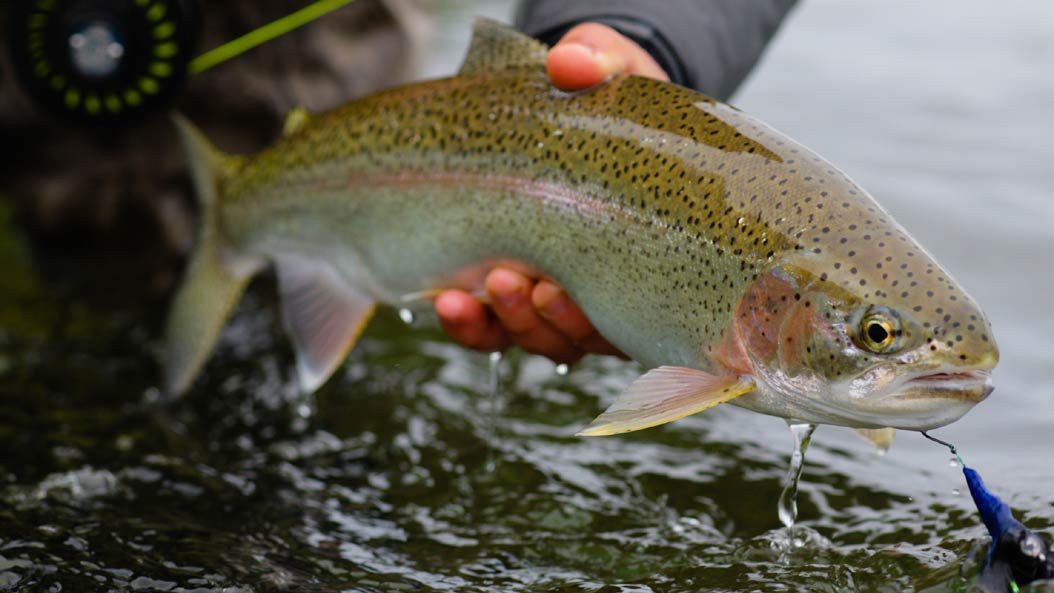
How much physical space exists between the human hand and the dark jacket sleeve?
0.09 m

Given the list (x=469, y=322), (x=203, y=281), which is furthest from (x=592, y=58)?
(x=203, y=281)

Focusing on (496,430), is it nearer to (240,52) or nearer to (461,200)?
(461,200)

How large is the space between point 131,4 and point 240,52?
85cm

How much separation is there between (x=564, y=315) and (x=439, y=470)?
2.12ft

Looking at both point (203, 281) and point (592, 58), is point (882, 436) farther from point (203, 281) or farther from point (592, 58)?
point (203, 281)

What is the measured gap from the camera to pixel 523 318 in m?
2.89

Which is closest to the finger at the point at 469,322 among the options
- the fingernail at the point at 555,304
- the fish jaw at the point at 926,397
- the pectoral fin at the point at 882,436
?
the fingernail at the point at 555,304

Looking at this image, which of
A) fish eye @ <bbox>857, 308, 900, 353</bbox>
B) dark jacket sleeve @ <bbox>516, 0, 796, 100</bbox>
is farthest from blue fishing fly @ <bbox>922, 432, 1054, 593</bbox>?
dark jacket sleeve @ <bbox>516, 0, 796, 100</bbox>

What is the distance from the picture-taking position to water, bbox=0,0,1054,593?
99.8 inches

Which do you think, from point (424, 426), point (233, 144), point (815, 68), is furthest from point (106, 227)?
point (815, 68)

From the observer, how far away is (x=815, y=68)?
7.18 meters

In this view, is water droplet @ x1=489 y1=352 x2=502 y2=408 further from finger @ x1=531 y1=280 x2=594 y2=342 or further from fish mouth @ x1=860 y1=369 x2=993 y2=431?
fish mouth @ x1=860 y1=369 x2=993 y2=431

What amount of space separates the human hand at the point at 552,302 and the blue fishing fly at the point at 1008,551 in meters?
0.93

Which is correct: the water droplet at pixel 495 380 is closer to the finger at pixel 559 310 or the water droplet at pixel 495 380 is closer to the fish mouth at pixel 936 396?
the finger at pixel 559 310
